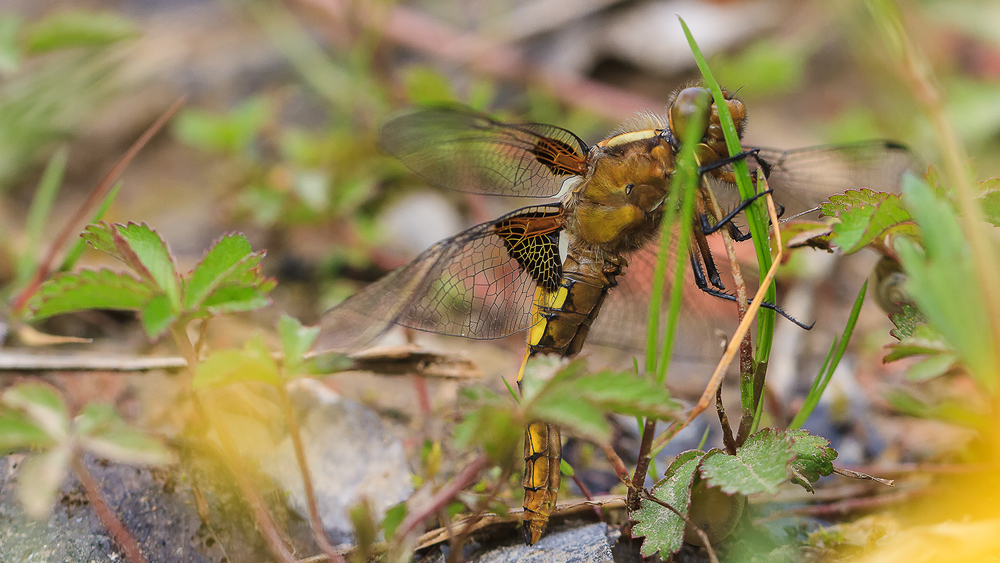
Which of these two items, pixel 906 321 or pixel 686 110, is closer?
pixel 906 321

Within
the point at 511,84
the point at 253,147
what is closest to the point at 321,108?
the point at 253,147

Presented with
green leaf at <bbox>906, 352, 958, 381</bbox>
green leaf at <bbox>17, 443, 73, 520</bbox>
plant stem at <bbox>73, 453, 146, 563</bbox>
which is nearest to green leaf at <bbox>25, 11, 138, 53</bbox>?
plant stem at <bbox>73, 453, 146, 563</bbox>

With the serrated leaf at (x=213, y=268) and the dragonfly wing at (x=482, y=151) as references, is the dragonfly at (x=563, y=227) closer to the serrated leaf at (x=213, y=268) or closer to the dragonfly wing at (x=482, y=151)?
the dragonfly wing at (x=482, y=151)

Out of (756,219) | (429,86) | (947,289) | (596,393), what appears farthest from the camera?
(429,86)

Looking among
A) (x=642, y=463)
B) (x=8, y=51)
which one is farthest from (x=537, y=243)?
(x=8, y=51)

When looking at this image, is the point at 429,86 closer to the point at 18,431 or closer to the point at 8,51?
the point at 8,51

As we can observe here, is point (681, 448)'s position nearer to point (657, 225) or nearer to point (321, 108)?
point (657, 225)

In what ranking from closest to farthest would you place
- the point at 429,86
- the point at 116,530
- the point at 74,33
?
the point at 116,530 → the point at 74,33 → the point at 429,86

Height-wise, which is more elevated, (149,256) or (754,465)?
(149,256)
